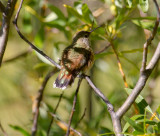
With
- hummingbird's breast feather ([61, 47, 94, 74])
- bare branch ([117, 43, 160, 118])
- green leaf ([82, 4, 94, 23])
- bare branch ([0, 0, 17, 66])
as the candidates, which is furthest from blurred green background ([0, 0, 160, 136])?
bare branch ([117, 43, 160, 118])

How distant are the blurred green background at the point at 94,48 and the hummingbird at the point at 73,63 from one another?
3.6 inches

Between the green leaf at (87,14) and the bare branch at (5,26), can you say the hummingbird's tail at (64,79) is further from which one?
the bare branch at (5,26)

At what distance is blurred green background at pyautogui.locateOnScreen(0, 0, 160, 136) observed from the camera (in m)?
2.04

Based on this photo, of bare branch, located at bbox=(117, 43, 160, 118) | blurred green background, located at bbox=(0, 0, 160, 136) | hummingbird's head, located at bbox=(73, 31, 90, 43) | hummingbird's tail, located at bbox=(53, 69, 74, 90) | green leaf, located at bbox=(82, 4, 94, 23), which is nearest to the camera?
bare branch, located at bbox=(117, 43, 160, 118)

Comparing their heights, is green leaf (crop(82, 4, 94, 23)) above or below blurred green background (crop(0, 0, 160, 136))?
above

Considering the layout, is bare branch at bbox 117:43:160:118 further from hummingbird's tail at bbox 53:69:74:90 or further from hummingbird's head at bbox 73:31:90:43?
hummingbird's head at bbox 73:31:90:43

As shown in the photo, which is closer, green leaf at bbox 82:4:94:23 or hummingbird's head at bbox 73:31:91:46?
green leaf at bbox 82:4:94:23

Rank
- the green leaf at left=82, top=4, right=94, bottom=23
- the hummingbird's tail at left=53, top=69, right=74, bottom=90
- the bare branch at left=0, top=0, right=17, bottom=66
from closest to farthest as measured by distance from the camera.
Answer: the bare branch at left=0, top=0, right=17, bottom=66 → the green leaf at left=82, top=4, right=94, bottom=23 → the hummingbird's tail at left=53, top=69, right=74, bottom=90

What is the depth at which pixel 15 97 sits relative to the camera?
429 cm

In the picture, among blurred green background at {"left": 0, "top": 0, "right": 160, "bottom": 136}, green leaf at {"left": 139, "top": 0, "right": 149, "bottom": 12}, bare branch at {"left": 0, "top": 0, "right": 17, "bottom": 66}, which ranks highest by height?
bare branch at {"left": 0, "top": 0, "right": 17, "bottom": 66}

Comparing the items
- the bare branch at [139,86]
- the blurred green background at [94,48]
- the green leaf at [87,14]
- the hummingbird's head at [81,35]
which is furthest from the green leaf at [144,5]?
the hummingbird's head at [81,35]

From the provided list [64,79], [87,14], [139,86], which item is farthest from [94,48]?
[139,86]

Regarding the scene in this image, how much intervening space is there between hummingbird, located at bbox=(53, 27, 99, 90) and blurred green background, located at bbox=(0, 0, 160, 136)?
0.30 ft

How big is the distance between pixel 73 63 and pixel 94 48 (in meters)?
1.06
